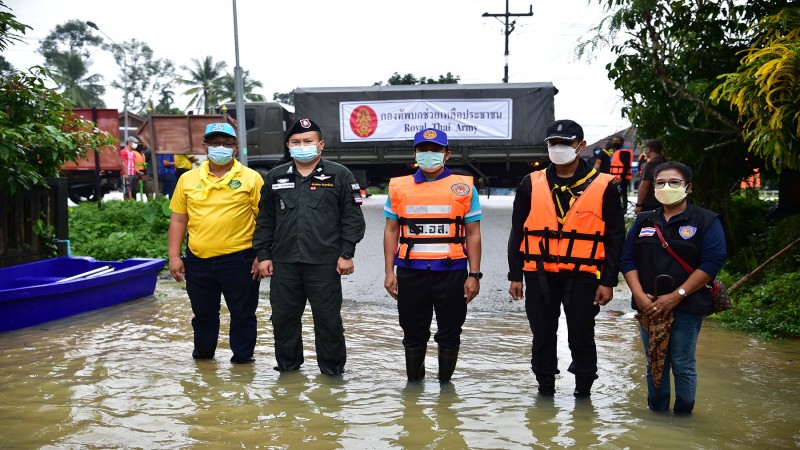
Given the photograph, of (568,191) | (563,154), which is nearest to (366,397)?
(568,191)

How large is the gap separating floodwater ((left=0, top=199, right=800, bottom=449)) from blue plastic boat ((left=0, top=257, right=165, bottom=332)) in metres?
0.18

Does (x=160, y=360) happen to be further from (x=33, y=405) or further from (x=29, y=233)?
(x=29, y=233)

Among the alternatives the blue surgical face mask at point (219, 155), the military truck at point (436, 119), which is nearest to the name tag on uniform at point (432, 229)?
the blue surgical face mask at point (219, 155)

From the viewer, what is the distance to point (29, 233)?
386 inches

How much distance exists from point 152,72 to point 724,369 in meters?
78.4

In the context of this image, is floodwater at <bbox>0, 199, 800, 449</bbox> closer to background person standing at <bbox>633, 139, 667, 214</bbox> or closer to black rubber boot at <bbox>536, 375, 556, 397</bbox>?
black rubber boot at <bbox>536, 375, 556, 397</bbox>

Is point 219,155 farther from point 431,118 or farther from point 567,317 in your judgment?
point 431,118

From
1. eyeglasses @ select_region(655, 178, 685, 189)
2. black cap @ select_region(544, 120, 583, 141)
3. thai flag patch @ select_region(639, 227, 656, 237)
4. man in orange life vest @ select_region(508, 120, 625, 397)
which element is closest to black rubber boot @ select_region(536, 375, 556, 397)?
man in orange life vest @ select_region(508, 120, 625, 397)

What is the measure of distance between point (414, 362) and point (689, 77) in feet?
23.4

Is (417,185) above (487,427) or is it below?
above

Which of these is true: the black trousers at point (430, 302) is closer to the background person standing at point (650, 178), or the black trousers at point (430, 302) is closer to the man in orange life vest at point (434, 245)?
the man in orange life vest at point (434, 245)

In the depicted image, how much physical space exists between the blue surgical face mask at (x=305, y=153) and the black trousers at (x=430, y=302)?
1.04 metres

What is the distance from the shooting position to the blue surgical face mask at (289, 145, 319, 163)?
19.8ft

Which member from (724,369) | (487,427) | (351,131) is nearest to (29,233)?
(487,427)
